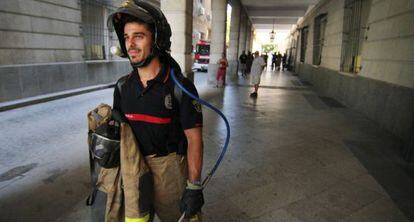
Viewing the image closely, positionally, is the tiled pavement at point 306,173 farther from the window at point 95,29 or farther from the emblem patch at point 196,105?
the window at point 95,29

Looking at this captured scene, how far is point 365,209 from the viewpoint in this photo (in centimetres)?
313

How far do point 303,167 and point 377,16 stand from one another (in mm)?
5667

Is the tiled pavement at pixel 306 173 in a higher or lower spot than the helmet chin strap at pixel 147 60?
lower

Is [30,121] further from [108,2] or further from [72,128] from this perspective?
[108,2]

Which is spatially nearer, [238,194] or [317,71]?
[238,194]

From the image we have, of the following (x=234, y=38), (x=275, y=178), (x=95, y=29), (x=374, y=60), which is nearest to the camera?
(x=275, y=178)

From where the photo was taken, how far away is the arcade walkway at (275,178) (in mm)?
2998

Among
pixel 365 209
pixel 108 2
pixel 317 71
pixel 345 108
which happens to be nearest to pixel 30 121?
pixel 365 209

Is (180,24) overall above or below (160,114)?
above

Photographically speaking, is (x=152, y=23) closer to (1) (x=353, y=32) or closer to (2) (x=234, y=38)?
(1) (x=353, y=32)

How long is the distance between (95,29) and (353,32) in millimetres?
10368

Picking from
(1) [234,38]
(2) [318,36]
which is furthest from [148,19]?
(1) [234,38]

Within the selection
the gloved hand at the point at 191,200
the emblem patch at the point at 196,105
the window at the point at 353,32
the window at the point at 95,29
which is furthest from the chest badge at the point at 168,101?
the window at the point at 95,29

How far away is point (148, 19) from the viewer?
5.09ft
